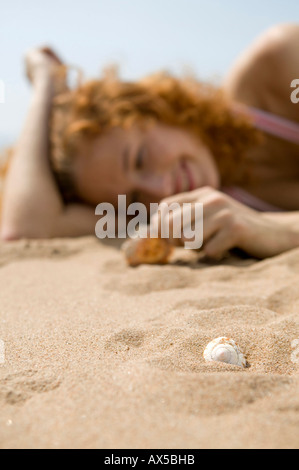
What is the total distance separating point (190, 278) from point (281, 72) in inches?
77.4

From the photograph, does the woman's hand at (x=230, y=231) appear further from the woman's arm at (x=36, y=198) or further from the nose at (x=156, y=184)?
the woman's arm at (x=36, y=198)

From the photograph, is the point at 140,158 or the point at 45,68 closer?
the point at 140,158

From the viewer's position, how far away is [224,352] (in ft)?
3.03

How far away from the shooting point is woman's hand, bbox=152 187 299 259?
72.8 inches

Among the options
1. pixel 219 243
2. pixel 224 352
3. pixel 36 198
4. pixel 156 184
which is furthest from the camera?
pixel 36 198

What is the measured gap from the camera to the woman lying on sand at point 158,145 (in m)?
2.58

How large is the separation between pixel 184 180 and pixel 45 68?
183 cm

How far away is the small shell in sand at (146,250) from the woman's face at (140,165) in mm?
737

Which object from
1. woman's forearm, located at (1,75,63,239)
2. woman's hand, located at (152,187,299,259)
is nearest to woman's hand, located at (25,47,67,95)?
woman's forearm, located at (1,75,63,239)

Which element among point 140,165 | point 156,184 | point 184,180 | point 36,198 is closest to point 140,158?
point 140,165

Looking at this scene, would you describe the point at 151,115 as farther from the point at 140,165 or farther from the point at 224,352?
the point at 224,352

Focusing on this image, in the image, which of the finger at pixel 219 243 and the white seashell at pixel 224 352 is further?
the finger at pixel 219 243

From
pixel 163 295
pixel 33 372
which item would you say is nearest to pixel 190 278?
pixel 163 295

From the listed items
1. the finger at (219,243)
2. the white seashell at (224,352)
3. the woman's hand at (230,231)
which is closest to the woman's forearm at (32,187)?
the woman's hand at (230,231)
